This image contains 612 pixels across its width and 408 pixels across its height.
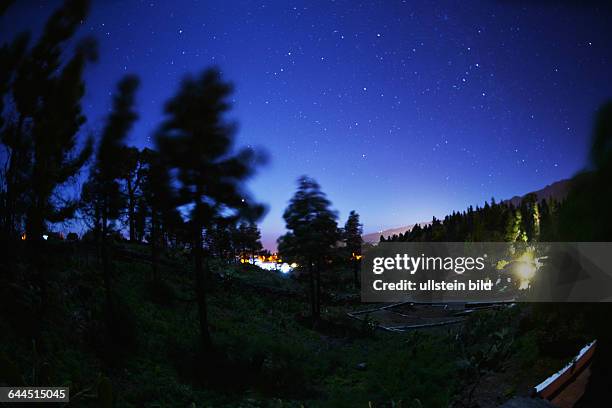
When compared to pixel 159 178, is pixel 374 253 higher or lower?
lower

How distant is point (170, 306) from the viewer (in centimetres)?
2042

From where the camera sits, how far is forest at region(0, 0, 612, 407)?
984cm

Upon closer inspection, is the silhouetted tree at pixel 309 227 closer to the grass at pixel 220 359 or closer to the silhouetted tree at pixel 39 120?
the grass at pixel 220 359

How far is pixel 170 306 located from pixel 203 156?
10.3 meters

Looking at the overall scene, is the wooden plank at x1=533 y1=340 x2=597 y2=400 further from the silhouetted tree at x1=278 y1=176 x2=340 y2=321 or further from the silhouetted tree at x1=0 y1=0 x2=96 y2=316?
the silhouetted tree at x1=278 y1=176 x2=340 y2=321

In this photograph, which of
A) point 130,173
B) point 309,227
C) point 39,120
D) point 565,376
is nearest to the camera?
point 565,376

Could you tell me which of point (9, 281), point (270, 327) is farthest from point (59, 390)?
point (270, 327)

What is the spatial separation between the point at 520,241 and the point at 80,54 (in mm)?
79709

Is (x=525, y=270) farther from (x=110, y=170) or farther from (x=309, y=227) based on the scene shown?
(x=110, y=170)

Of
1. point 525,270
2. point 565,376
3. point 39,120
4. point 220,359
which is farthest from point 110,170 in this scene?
point 525,270

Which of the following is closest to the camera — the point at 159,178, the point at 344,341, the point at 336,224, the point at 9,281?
the point at 9,281

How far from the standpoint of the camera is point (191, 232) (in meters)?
15.9

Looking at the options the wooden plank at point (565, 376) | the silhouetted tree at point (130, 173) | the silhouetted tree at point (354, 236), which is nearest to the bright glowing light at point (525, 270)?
the silhouetted tree at point (354, 236)

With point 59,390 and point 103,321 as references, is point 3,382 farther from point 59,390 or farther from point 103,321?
point 103,321
